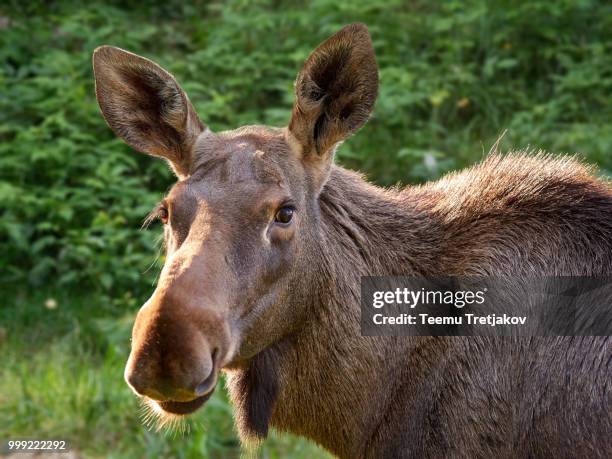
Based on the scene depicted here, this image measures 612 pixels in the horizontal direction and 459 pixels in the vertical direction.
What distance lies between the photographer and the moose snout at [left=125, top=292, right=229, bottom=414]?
127 inches

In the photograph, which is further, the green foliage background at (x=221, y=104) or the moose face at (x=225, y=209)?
the green foliage background at (x=221, y=104)

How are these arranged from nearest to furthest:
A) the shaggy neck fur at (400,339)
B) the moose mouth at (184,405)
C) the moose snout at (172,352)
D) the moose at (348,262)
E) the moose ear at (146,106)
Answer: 1. the moose snout at (172,352)
2. the moose mouth at (184,405)
3. the moose at (348,262)
4. the shaggy neck fur at (400,339)
5. the moose ear at (146,106)

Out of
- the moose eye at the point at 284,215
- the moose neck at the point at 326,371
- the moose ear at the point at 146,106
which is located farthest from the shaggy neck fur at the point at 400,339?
the moose ear at the point at 146,106

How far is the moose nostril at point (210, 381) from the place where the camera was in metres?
3.32

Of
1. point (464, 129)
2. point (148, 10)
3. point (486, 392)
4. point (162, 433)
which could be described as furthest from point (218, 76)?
point (486, 392)

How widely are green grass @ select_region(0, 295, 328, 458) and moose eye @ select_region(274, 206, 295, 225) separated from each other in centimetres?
236

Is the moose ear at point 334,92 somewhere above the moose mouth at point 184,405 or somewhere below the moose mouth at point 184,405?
above

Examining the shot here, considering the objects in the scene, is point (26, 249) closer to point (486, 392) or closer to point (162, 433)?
point (162, 433)

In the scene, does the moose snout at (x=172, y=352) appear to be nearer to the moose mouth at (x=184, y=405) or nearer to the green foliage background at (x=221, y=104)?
the moose mouth at (x=184, y=405)

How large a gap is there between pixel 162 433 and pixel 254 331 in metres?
2.73

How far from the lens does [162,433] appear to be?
623 centimetres

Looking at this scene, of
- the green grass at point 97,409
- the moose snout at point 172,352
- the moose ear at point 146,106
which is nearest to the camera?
the moose snout at point 172,352

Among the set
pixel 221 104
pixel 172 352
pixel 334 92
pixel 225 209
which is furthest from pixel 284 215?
pixel 221 104
